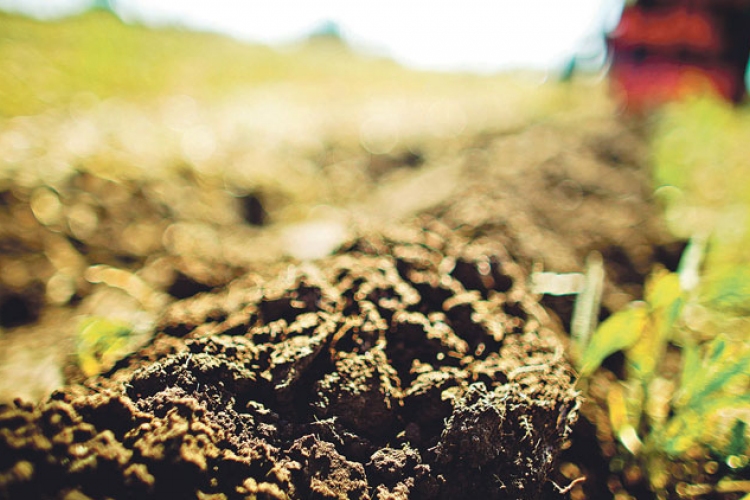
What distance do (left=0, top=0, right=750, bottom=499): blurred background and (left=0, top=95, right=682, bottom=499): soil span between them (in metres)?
0.03

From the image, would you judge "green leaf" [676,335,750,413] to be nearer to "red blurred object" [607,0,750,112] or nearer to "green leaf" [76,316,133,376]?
"green leaf" [76,316,133,376]

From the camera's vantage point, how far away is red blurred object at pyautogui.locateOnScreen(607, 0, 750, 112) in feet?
18.1

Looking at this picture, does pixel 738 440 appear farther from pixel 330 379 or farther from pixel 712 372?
pixel 330 379

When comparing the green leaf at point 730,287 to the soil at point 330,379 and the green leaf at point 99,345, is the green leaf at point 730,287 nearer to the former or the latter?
the soil at point 330,379

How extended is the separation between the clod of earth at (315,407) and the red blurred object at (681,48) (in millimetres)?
5828

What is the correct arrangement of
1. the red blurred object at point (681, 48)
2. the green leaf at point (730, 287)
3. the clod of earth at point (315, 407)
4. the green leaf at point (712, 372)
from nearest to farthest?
the clod of earth at point (315, 407)
the green leaf at point (712, 372)
the green leaf at point (730, 287)
the red blurred object at point (681, 48)

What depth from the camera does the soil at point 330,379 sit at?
64 centimetres

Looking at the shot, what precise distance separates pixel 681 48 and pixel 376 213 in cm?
627

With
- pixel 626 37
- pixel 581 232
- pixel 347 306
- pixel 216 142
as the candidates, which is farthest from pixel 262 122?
pixel 626 37

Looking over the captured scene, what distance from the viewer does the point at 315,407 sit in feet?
2.49

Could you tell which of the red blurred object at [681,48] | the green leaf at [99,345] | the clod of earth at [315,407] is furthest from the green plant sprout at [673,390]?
the red blurred object at [681,48]

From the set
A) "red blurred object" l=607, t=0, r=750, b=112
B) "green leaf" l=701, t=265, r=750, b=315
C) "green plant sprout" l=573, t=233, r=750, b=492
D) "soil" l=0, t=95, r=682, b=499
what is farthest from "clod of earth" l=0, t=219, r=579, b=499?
"red blurred object" l=607, t=0, r=750, b=112

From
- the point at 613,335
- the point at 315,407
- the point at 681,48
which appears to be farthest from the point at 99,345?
the point at 681,48

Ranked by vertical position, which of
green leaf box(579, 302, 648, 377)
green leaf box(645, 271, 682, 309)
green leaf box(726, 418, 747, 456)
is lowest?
green leaf box(726, 418, 747, 456)
